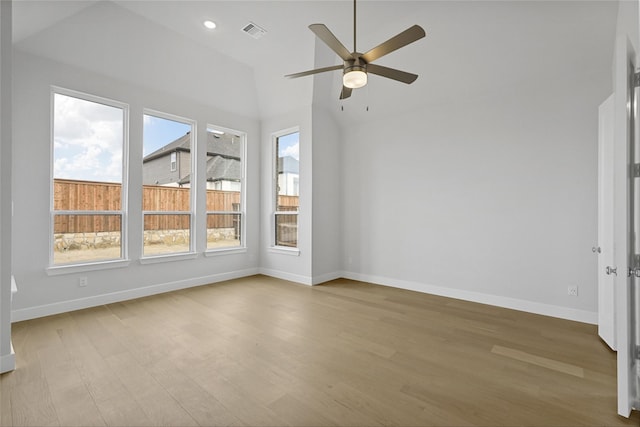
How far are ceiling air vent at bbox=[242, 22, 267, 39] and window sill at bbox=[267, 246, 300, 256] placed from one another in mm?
3319

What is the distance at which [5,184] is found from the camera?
2277 millimetres

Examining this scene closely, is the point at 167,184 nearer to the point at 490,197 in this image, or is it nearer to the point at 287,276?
the point at 287,276

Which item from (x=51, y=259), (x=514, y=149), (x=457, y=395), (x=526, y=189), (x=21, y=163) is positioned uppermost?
(x=514, y=149)

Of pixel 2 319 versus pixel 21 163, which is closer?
pixel 2 319

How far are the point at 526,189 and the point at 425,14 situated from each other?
245cm

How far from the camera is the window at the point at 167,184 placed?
444cm

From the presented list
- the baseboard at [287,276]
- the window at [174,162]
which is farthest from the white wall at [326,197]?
the window at [174,162]

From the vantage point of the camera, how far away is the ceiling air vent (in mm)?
3826

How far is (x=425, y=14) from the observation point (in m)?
3.45

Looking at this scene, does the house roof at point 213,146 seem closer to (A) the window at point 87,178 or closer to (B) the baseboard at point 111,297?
(A) the window at point 87,178

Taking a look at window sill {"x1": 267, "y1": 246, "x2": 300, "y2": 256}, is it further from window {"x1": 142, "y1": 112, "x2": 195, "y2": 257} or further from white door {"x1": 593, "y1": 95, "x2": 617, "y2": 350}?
white door {"x1": 593, "y1": 95, "x2": 617, "y2": 350}

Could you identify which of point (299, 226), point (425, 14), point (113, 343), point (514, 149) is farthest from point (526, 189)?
point (113, 343)

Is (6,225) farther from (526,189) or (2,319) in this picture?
(526,189)

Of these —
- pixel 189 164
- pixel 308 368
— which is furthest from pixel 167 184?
pixel 308 368
